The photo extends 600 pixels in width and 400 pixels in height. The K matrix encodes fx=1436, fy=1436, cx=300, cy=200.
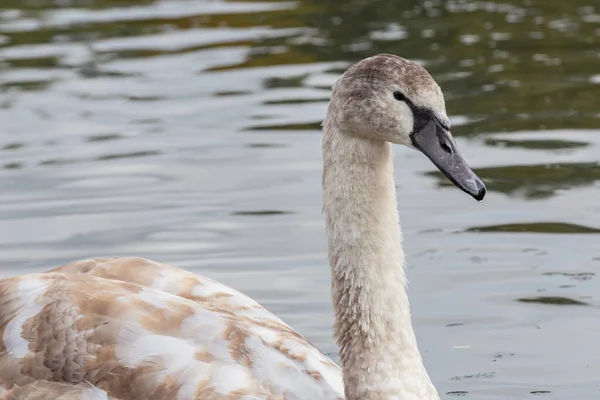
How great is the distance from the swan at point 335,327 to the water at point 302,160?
119cm

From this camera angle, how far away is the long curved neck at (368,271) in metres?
6.21

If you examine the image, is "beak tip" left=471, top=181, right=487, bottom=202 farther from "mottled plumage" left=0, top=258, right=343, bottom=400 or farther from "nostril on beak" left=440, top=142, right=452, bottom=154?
"mottled plumage" left=0, top=258, right=343, bottom=400

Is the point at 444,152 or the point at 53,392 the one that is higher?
the point at 444,152

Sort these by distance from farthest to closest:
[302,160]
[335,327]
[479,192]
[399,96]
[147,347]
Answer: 1. [302,160]
2. [335,327]
3. [147,347]
4. [399,96]
5. [479,192]

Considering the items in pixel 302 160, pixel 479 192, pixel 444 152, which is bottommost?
pixel 302 160

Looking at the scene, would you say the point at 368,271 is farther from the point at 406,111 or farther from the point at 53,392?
the point at 53,392

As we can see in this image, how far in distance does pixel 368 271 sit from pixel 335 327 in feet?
1.07

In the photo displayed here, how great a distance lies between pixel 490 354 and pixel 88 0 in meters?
10.7

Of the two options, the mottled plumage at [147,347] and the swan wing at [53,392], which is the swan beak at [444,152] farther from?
the swan wing at [53,392]

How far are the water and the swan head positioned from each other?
1672mm

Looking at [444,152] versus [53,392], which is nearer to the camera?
[444,152]

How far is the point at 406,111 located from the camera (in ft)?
19.8

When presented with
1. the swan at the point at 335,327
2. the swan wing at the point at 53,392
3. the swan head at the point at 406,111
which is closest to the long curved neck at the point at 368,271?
the swan at the point at 335,327

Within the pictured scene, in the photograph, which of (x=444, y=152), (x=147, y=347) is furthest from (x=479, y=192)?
(x=147, y=347)
